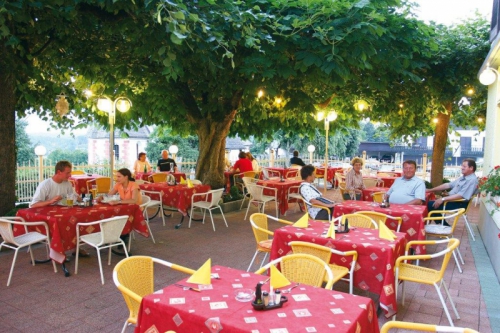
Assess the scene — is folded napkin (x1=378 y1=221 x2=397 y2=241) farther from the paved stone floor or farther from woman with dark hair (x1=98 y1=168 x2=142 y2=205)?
woman with dark hair (x1=98 y1=168 x2=142 y2=205)

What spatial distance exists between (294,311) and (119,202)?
14.1ft

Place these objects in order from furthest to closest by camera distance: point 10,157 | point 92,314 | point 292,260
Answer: point 10,157 < point 92,314 < point 292,260

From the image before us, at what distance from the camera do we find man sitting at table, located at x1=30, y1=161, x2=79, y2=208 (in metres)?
5.70

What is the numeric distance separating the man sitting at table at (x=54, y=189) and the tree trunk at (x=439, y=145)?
960 cm

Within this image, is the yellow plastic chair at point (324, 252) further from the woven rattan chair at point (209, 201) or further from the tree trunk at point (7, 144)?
the tree trunk at point (7, 144)

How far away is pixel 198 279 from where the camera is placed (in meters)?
2.77

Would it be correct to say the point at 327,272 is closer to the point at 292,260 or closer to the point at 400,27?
the point at 292,260

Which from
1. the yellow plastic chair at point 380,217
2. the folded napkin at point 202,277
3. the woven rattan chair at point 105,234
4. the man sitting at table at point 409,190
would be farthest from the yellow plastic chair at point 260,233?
the man sitting at table at point 409,190

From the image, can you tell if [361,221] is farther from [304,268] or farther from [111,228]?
[111,228]

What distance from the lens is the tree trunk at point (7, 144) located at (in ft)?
21.9

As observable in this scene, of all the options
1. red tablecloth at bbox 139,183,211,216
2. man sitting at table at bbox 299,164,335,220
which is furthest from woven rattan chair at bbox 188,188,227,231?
man sitting at table at bbox 299,164,335,220

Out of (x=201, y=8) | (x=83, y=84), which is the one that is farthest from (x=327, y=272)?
(x=83, y=84)

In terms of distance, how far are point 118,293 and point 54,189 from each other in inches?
84.2

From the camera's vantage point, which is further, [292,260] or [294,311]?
[292,260]
